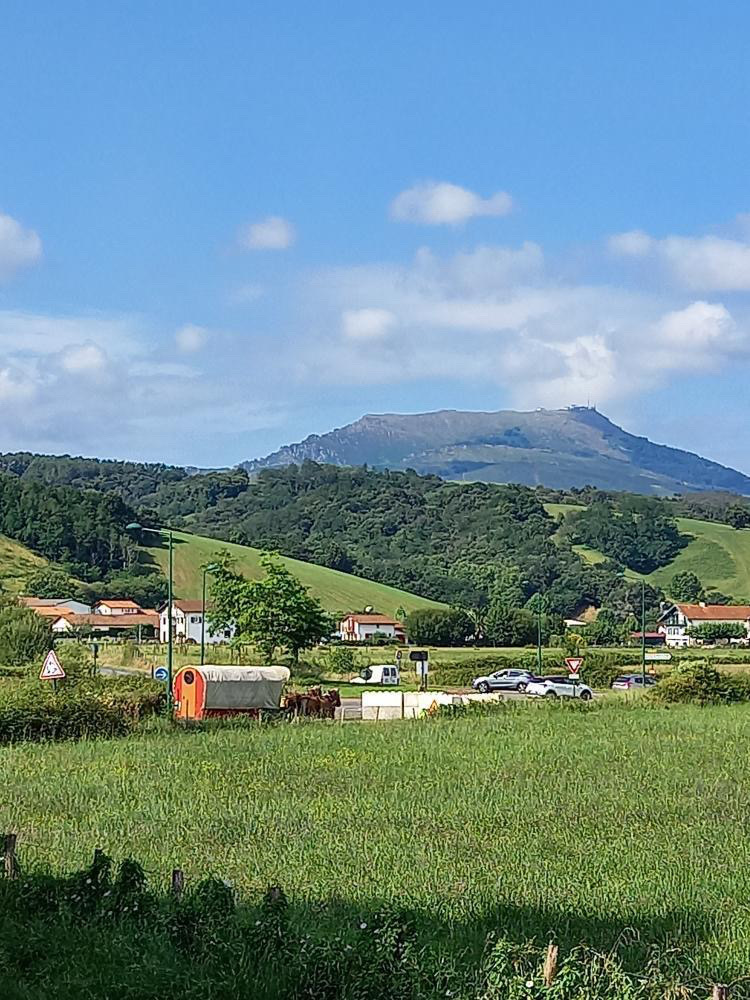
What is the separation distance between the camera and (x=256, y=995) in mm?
7980

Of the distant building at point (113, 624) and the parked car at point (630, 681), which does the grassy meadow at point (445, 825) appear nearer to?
the parked car at point (630, 681)

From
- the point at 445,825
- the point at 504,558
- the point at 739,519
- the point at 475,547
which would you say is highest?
the point at 739,519

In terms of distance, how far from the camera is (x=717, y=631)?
12344 centimetres

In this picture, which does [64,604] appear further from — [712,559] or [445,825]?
[445,825]

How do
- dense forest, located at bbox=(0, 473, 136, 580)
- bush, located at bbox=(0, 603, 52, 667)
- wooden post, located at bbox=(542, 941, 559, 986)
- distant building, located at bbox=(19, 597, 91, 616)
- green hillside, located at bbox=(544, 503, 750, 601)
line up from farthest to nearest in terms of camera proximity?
green hillside, located at bbox=(544, 503, 750, 601)
dense forest, located at bbox=(0, 473, 136, 580)
distant building, located at bbox=(19, 597, 91, 616)
bush, located at bbox=(0, 603, 52, 667)
wooden post, located at bbox=(542, 941, 559, 986)

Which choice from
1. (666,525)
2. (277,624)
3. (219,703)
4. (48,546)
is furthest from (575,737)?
(666,525)

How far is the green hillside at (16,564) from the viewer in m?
130

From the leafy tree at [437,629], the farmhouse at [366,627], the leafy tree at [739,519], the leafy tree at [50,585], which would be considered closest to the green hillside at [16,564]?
the leafy tree at [50,585]

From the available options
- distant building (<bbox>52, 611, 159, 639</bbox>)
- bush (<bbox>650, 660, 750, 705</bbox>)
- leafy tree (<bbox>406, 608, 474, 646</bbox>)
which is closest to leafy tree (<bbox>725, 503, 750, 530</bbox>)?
leafy tree (<bbox>406, 608, 474, 646</bbox>)

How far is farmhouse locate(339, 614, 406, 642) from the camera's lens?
120 m

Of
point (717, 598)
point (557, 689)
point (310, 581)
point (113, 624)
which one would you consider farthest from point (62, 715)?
point (717, 598)

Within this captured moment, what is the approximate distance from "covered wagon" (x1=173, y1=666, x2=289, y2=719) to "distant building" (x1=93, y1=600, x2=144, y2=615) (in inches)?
3483

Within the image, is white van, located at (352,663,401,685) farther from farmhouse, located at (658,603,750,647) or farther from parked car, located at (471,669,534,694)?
farmhouse, located at (658,603,750,647)

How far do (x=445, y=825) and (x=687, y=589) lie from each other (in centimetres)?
14800
